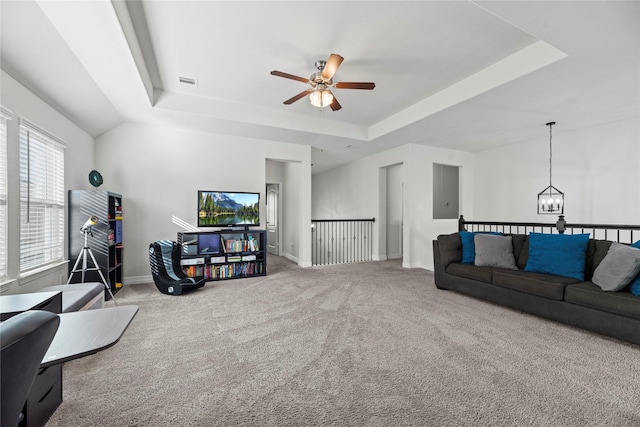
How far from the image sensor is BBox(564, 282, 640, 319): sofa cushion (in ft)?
7.79

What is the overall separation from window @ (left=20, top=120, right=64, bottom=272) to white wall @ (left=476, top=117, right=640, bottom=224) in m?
7.05

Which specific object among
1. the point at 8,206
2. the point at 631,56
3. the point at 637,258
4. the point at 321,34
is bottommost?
the point at 637,258

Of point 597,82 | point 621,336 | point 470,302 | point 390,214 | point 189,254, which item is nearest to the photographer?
point 621,336

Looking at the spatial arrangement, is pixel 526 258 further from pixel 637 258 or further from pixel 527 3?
pixel 527 3

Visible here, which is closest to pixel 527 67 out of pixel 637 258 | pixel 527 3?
pixel 527 3

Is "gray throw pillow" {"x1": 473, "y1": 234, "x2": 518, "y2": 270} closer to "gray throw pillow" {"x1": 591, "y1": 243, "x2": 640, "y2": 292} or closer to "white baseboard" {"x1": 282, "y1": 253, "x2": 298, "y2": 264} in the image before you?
"gray throw pillow" {"x1": 591, "y1": 243, "x2": 640, "y2": 292}

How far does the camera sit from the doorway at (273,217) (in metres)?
7.55

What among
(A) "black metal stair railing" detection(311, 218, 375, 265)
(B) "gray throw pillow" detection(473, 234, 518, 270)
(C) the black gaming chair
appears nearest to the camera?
(B) "gray throw pillow" detection(473, 234, 518, 270)

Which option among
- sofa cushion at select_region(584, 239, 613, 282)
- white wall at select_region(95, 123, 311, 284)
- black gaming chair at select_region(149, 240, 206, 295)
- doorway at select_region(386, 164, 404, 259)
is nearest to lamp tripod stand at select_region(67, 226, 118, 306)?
black gaming chair at select_region(149, 240, 206, 295)

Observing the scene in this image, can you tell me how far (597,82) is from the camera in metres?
3.18

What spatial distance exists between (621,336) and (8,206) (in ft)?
17.6

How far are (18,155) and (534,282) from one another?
519cm

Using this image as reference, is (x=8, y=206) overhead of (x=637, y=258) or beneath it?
overhead

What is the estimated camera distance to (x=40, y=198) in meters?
3.05
